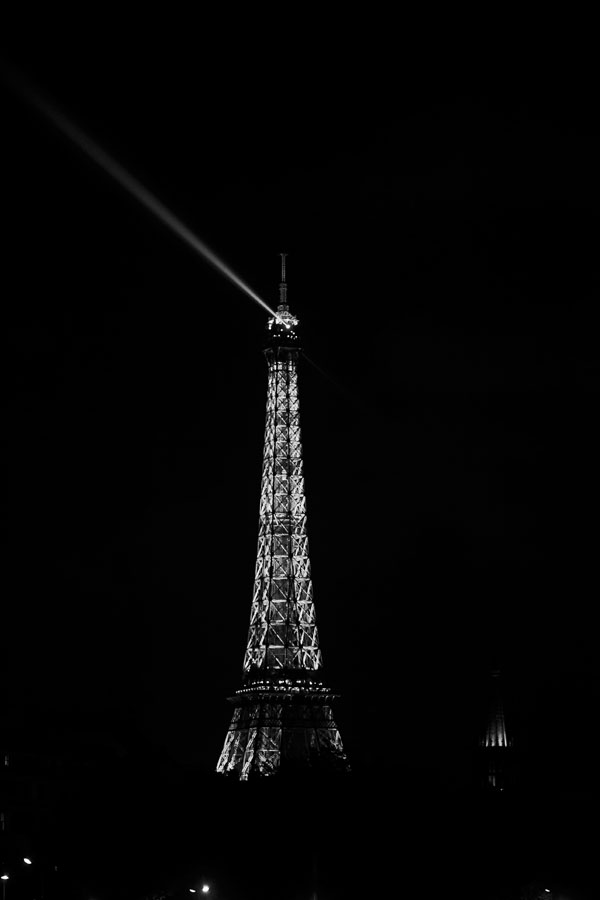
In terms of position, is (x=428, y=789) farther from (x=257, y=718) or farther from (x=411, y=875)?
(x=257, y=718)

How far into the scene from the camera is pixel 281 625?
117 metres

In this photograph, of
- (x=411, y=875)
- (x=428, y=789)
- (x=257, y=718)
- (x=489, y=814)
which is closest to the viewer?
(x=411, y=875)

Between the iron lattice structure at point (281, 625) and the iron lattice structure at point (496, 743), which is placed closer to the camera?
the iron lattice structure at point (281, 625)

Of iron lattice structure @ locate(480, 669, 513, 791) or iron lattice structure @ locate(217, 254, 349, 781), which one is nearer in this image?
iron lattice structure @ locate(217, 254, 349, 781)

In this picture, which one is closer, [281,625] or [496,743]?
[281,625]

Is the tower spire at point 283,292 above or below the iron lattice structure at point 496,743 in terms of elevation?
above

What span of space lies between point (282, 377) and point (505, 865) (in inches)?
2056

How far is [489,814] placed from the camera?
80.4 metres

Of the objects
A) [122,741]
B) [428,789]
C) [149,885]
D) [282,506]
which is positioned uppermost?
A: [282,506]

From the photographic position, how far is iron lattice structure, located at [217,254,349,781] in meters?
115

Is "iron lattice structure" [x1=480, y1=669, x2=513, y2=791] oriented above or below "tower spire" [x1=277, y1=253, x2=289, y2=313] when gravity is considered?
below

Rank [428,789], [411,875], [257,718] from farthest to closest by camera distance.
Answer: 1. [257,718]
2. [428,789]
3. [411,875]

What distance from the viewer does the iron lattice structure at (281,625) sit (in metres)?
115

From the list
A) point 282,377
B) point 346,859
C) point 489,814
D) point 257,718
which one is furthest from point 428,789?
point 282,377
